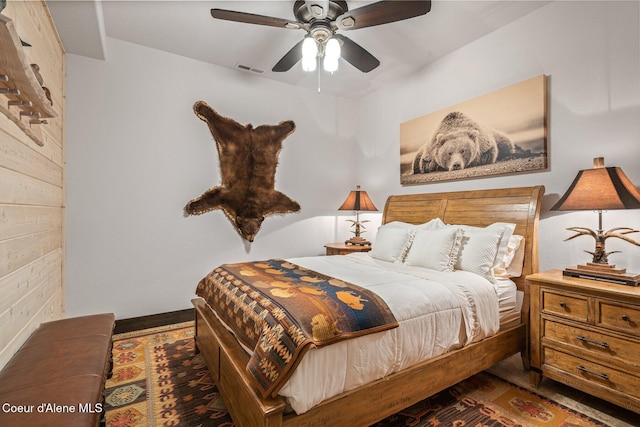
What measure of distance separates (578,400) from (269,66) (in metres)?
4.09

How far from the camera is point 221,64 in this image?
3707 mm

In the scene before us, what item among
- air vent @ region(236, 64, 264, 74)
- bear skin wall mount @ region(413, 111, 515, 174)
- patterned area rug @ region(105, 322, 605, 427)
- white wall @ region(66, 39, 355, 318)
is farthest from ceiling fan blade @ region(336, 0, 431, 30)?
patterned area rug @ region(105, 322, 605, 427)

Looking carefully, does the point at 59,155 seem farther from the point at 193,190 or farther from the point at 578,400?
the point at 578,400

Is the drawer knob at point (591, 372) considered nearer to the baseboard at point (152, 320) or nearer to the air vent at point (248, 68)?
the baseboard at point (152, 320)

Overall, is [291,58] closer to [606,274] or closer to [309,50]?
[309,50]

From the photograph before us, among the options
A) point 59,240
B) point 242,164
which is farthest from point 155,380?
point 242,164

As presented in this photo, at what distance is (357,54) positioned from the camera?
2568 millimetres

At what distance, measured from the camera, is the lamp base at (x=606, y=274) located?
1865 mm

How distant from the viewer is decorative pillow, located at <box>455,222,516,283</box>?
93.7 inches

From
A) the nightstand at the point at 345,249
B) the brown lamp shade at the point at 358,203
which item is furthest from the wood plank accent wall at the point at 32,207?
the brown lamp shade at the point at 358,203

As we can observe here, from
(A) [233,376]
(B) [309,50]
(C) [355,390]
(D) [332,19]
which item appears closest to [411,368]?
(C) [355,390]

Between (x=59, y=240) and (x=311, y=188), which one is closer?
(x=59, y=240)

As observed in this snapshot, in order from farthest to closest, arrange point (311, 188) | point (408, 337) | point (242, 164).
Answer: point (311, 188) → point (242, 164) → point (408, 337)

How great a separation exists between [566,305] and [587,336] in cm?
20
